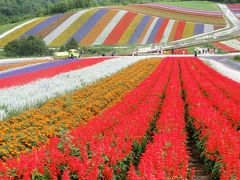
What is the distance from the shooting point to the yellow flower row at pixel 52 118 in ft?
33.4

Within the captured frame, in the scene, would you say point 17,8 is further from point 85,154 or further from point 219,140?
point 85,154

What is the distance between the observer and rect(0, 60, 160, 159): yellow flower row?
10172 mm

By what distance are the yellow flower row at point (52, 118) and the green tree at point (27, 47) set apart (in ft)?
176

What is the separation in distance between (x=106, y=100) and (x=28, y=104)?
3.30 m

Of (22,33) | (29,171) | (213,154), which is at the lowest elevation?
(22,33)

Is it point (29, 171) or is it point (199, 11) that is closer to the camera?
point (29, 171)

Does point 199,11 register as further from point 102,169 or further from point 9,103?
point 102,169

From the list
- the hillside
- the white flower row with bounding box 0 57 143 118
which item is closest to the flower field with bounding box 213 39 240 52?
the white flower row with bounding box 0 57 143 118

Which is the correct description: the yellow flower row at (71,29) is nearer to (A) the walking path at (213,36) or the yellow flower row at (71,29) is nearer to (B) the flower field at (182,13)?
(B) the flower field at (182,13)

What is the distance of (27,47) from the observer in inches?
2889

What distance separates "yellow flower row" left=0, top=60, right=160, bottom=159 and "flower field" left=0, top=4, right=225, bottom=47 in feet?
205

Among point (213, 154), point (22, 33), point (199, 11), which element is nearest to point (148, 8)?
point (199, 11)

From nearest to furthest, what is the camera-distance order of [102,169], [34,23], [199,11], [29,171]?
[29,171]
[102,169]
[34,23]
[199,11]

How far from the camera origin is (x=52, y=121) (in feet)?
42.5
